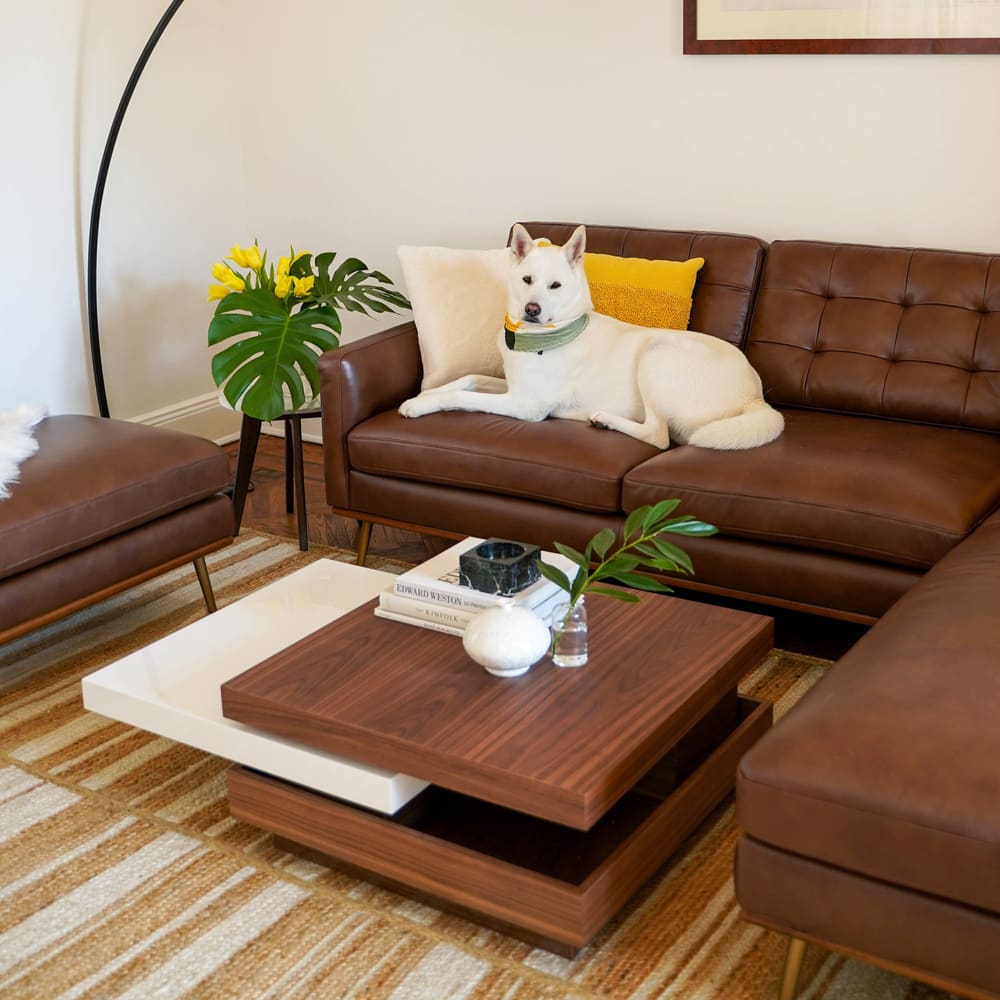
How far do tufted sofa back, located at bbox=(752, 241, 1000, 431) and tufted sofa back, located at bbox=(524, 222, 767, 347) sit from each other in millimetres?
43

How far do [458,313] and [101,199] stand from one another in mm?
1306

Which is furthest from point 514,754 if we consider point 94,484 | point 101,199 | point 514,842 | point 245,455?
point 101,199

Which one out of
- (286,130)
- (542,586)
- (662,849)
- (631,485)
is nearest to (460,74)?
(286,130)

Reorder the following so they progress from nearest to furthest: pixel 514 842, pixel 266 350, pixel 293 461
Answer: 1. pixel 514 842
2. pixel 266 350
3. pixel 293 461

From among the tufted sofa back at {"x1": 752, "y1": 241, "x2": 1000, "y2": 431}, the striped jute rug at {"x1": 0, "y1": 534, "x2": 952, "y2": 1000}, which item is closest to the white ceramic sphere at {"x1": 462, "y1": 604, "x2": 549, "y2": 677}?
the striped jute rug at {"x1": 0, "y1": 534, "x2": 952, "y2": 1000}

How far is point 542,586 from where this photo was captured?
2.26 metres

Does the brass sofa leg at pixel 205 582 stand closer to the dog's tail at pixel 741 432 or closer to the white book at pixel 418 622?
the white book at pixel 418 622

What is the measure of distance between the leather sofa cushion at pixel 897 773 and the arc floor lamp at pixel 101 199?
9.36 feet

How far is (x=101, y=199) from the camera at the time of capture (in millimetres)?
3971

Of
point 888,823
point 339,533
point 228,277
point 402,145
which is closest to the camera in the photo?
point 888,823

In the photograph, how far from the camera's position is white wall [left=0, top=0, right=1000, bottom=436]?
3.44 metres

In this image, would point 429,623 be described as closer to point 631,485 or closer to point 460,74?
point 631,485

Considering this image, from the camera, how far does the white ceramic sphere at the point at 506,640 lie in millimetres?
2055

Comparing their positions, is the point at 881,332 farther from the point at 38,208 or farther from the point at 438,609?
the point at 38,208
